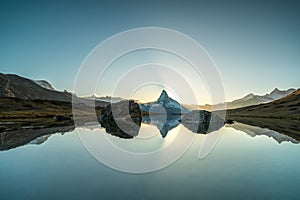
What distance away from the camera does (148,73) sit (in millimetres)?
64188

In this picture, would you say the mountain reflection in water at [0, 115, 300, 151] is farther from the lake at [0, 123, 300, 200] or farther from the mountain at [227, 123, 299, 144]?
the lake at [0, 123, 300, 200]

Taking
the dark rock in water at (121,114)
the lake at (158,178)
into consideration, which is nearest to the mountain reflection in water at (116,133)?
the lake at (158,178)

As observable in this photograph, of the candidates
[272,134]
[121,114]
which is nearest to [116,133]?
[272,134]

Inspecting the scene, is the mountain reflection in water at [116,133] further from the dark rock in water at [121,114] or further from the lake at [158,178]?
the dark rock in water at [121,114]

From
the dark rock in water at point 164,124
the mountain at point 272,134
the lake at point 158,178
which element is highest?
the dark rock in water at point 164,124

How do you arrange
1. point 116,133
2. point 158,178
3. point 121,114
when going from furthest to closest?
point 121,114 < point 116,133 < point 158,178

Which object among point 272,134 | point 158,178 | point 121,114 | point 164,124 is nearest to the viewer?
point 158,178

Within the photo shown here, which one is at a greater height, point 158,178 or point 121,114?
point 121,114

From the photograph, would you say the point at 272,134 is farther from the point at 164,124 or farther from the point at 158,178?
the point at 164,124

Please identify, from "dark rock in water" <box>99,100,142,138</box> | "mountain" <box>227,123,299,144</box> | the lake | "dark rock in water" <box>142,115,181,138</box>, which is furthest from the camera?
"dark rock in water" <box>99,100,142,138</box>

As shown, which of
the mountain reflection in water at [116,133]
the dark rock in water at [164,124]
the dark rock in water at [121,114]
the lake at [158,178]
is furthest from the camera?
the dark rock in water at [121,114]

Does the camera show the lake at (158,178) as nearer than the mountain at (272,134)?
Yes

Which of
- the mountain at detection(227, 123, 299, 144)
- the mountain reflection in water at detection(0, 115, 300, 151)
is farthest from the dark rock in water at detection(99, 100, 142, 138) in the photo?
the mountain at detection(227, 123, 299, 144)

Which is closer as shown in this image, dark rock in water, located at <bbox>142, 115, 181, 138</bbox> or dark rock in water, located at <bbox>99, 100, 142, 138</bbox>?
dark rock in water, located at <bbox>142, 115, 181, 138</bbox>
